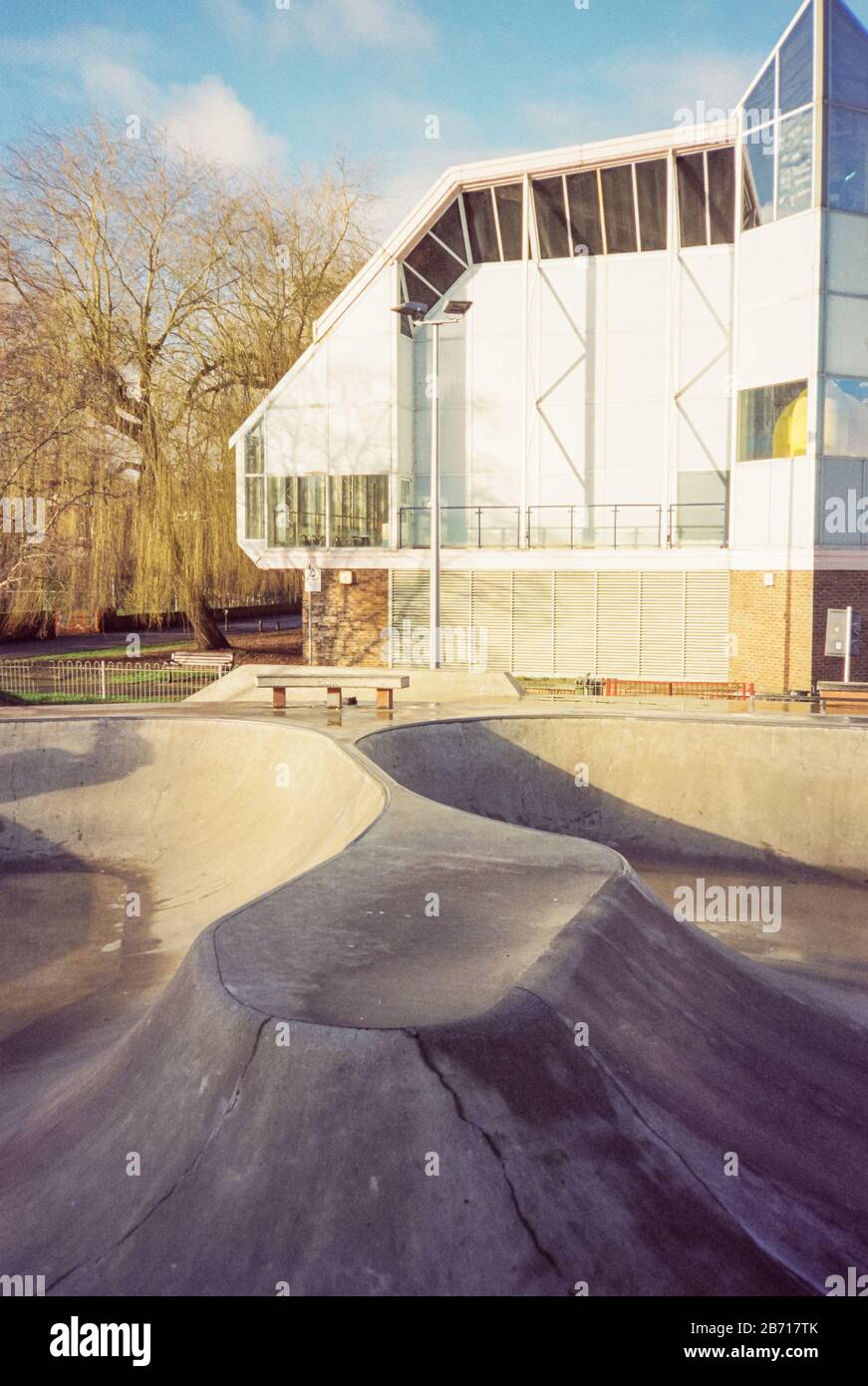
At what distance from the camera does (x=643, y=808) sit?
1867 centimetres

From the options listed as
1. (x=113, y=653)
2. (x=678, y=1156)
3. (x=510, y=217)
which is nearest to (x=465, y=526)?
(x=510, y=217)

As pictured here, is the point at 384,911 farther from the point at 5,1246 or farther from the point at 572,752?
the point at 572,752

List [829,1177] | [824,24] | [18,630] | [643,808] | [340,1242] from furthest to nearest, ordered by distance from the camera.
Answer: [18,630]
[824,24]
[643,808]
[829,1177]
[340,1242]

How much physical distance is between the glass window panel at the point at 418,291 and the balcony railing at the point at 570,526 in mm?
5822

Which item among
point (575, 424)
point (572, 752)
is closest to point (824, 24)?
point (575, 424)

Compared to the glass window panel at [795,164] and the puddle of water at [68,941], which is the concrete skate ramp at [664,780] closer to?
the puddle of water at [68,941]

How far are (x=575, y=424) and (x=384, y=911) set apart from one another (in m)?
24.4

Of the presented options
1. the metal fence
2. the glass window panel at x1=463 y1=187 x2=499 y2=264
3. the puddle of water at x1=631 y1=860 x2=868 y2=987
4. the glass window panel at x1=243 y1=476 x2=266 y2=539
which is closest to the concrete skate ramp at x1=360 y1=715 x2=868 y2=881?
the puddle of water at x1=631 y1=860 x2=868 y2=987

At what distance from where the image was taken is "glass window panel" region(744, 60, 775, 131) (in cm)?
2662

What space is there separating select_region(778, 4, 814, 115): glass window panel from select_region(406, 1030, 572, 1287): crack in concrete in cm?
2647

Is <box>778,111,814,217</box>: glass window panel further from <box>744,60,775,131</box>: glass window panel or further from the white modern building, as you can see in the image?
<box>744,60,775,131</box>: glass window panel

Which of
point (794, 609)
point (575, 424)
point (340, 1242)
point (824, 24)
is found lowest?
point (340, 1242)

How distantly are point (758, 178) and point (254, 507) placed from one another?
51.7 feet

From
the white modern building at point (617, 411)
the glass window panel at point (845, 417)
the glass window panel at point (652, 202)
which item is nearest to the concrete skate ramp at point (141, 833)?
the white modern building at point (617, 411)
